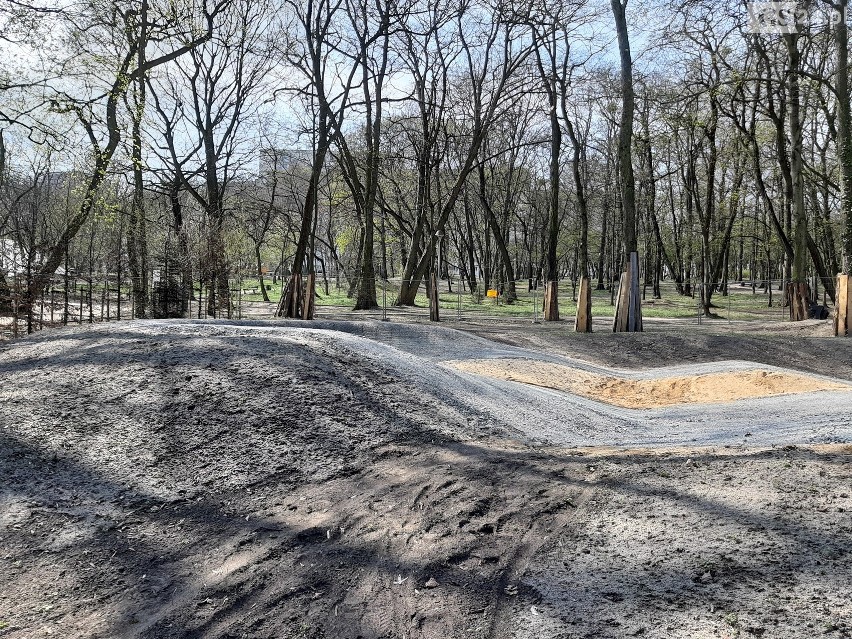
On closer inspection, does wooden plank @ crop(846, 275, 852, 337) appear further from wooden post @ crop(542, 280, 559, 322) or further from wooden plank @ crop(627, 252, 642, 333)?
wooden post @ crop(542, 280, 559, 322)

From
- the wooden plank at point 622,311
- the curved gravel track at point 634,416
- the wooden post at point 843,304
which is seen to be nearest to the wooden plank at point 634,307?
the wooden plank at point 622,311

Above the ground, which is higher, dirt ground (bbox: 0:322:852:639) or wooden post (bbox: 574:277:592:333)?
wooden post (bbox: 574:277:592:333)

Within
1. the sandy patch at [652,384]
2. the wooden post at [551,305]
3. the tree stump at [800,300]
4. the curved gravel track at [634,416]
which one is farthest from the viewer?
the wooden post at [551,305]

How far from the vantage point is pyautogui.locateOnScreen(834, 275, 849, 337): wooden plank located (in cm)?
1371

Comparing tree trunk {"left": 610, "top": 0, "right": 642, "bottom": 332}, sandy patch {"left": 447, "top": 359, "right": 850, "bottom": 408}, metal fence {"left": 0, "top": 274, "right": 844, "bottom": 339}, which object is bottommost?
sandy patch {"left": 447, "top": 359, "right": 850, "bottom": 408}

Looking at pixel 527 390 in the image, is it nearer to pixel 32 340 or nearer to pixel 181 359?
pixel 181 359

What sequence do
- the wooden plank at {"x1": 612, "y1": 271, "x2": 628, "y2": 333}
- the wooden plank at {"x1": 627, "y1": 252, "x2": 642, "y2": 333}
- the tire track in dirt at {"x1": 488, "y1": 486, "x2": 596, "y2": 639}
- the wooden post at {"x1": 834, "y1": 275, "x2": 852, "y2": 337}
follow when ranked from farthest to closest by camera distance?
the wooden plank at {"x1": 612, "y1": 271, "x2": 628, "y2": 333} → the wooden plank at {"x1": 627, "y1": 252, "x2": 642, "y2": 333} → the wooden post at {"x1": 834, "y1": 275, "x2": 852, "y2": 337} → the tire track in dirt at {"x1": 488, "y1": 486, "x2": 596, "y2": 639}

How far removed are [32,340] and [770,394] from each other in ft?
33.2

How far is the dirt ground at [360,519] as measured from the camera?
2842 mm

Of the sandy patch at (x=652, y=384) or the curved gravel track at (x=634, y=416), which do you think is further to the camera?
the sandy patch at (x=652, y=384)

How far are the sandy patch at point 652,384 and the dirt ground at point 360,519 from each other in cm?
388

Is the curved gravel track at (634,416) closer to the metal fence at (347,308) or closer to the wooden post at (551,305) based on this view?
the metal fence at (347,308)

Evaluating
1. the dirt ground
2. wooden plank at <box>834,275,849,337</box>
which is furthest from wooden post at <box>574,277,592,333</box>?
the dirt ground

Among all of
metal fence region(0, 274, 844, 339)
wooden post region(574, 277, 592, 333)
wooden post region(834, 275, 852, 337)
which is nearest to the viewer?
metal fence region(0, 274, 844, 339)
